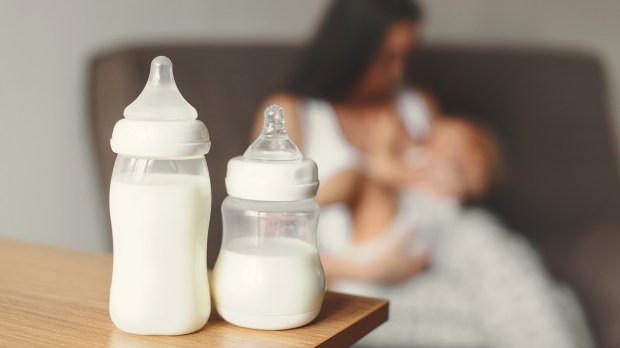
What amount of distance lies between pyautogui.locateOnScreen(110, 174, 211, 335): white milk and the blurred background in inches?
31.1

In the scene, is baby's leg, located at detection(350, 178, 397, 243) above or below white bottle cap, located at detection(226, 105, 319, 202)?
below

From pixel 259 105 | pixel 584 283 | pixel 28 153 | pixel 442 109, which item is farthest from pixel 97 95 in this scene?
pixel 584 283

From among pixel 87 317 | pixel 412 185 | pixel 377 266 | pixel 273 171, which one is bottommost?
pixel 377 266

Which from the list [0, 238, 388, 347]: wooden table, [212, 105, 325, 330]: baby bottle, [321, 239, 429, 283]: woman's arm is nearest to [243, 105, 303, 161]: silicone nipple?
[212, 105, 325, 330]: baby bottle

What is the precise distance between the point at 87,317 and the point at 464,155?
53.5 inches

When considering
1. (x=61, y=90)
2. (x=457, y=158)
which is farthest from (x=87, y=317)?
(x=457, y=158)

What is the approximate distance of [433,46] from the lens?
2057 mm

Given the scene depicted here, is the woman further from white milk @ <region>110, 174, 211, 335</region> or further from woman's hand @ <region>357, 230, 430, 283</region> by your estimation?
white milk @ <region>110, 174, 211, 335</region>

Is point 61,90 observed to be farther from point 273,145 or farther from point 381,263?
point 273,145

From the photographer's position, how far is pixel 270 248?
2.00ft

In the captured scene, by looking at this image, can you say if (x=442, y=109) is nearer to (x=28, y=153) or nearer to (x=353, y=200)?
(x=353, y=200)

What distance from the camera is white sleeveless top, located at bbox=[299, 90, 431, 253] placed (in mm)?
1616

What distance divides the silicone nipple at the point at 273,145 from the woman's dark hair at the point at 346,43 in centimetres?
113

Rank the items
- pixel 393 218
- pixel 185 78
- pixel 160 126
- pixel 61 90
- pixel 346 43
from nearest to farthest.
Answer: pixel 160 126 < pixel 61 90 < pixel 185 78 < pixel 393 218 < pixel 346 43
